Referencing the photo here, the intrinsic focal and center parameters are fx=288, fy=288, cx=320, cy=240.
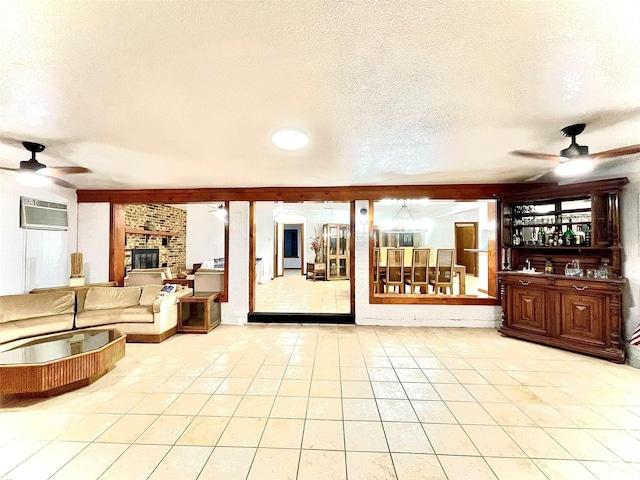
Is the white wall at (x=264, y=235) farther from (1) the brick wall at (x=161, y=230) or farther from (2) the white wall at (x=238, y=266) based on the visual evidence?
(2) the white wall at (x=238, y=266)

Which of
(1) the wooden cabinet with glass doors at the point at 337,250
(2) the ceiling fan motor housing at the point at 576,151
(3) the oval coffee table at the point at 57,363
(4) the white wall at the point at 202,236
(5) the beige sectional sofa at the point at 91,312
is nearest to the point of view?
(3) the oval coffee table at the point at 57,363

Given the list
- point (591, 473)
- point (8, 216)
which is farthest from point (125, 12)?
point (8, 216)

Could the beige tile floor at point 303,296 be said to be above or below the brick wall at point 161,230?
below

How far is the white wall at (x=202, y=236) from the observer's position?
8273 millimetres

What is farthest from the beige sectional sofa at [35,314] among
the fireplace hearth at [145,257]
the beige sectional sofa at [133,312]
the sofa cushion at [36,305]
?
the fireplace hearth at [145,257]

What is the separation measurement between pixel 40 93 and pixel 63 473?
2.42 meters

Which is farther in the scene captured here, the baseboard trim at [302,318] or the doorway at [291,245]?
the doorway at [291,245]

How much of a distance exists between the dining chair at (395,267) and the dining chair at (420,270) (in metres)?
0.20

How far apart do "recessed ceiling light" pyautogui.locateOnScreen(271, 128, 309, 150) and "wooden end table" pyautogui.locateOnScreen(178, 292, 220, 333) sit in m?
2.89

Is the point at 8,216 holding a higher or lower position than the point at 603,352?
higher

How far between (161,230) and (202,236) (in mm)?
1237

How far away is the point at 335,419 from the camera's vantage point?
7.31ft

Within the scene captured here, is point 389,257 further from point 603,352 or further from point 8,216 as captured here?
point 8,216

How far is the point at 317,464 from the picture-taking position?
1.77 meters
